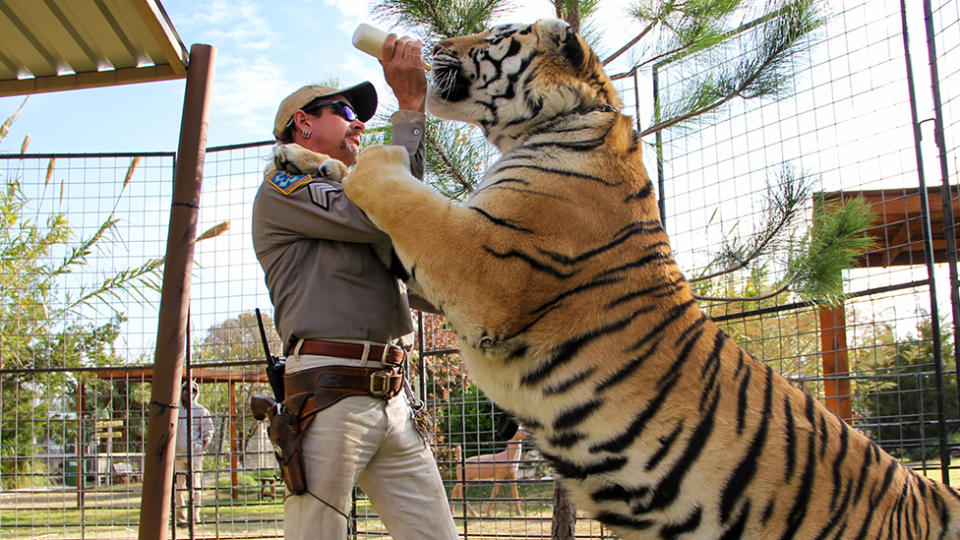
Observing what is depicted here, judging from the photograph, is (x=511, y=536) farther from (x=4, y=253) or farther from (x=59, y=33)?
(x=4, y=253)

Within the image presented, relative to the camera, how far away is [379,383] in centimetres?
257

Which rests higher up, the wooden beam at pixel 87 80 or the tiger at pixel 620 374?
the wooden beam at pixel 87 80

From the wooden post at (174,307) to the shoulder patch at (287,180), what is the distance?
5.23 feet

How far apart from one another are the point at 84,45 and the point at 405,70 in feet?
9.24

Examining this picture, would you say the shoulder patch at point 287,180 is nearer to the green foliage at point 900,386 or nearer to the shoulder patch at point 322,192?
the shoulder patch at point 322,192

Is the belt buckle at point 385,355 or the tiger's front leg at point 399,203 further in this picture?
the belt buckle at point 385,355

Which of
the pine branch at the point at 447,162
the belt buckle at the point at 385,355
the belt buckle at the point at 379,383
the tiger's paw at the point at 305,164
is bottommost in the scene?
the belt buckle at the point at 379,383

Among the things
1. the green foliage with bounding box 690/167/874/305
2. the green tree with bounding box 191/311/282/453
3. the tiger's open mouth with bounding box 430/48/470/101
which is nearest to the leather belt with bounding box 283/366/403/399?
the tiger's open mouth with bounding box 430/48/470/101

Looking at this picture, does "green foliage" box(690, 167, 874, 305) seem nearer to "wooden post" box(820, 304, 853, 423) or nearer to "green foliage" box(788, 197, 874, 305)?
"green foliage" box(788, 197, 874, 305)

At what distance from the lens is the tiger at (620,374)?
2080 millimetres

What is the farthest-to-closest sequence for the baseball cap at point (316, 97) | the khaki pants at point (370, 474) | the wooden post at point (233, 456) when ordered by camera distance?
the wooden post at point (233, 456) → the baseball cap at point (316, 97) → the khaki pants at point (370, 474)

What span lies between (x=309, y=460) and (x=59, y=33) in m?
3.31

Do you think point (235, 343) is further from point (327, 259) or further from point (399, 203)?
point (399, 203)

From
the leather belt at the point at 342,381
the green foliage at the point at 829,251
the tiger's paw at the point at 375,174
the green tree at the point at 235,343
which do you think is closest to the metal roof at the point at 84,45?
the tiger's paw at the point at 375,174
